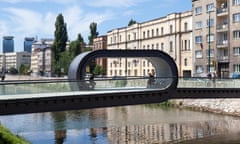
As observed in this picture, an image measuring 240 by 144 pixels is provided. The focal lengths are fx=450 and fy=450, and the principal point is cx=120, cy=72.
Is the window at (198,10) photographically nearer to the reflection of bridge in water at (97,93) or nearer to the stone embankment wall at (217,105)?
the stone embankment wall at (217,105)

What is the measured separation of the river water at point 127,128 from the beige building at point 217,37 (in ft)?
104

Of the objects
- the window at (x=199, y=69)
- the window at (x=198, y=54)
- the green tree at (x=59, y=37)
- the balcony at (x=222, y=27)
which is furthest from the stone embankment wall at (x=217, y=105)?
the green tree at (x=59, y=37)

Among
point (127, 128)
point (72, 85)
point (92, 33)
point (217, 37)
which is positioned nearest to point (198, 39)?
point (217, 37)

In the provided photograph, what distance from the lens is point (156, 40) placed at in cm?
11431

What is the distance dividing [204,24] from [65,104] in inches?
2631

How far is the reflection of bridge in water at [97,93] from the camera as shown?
28406 millimetres

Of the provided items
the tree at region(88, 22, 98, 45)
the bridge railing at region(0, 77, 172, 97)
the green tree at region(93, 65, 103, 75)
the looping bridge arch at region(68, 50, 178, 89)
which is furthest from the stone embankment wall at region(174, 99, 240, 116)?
the tree at region(88, 22, 98, 45)

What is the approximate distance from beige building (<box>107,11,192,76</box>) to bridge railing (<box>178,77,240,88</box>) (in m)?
58.3

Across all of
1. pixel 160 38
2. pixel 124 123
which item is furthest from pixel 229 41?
pixel 124 123

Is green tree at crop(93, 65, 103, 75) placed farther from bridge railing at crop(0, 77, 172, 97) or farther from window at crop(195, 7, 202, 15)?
bridge railing at crop(0, 77, 172, 97)

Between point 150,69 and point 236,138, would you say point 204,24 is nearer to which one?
point 150,69

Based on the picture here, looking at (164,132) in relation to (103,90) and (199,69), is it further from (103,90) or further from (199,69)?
(199,69)

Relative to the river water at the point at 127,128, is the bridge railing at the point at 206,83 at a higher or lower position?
higher

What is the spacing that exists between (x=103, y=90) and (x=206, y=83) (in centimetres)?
1011
